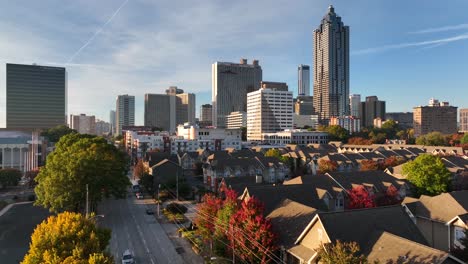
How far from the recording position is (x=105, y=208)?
52844mm

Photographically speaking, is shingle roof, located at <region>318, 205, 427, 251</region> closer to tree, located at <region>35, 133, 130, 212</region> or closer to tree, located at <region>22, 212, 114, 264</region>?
tree, located at <region>22, 212, 114, 264</region>

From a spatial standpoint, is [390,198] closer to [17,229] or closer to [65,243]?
[65,243]

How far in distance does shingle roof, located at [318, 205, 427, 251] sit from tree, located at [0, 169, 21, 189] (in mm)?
72144

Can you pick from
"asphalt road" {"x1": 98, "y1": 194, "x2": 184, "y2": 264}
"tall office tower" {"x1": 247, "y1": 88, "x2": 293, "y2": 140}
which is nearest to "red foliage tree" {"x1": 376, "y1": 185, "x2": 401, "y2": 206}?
"asphalt road" {"x1": 98, "y1": 194, "x2": 184, "y2": 264}

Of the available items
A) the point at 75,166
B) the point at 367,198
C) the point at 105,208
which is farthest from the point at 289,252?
the point at 105,208

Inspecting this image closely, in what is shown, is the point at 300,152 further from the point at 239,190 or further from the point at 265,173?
the point at 239,190

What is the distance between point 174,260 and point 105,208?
2635 cm

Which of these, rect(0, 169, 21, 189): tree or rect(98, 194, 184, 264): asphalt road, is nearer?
rect(98, 194, 184, 264): asphalt road

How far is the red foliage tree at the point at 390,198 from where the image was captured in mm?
42625

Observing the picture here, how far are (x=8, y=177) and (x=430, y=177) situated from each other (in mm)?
80473

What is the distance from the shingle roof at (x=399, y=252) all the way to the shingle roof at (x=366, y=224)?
0.92 m

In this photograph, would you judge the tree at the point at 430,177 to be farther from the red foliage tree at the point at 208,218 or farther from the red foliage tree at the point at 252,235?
the red foliage tree at the point at 252,235

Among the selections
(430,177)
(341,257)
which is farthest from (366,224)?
(430,177)

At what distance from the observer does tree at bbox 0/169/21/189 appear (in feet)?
230
